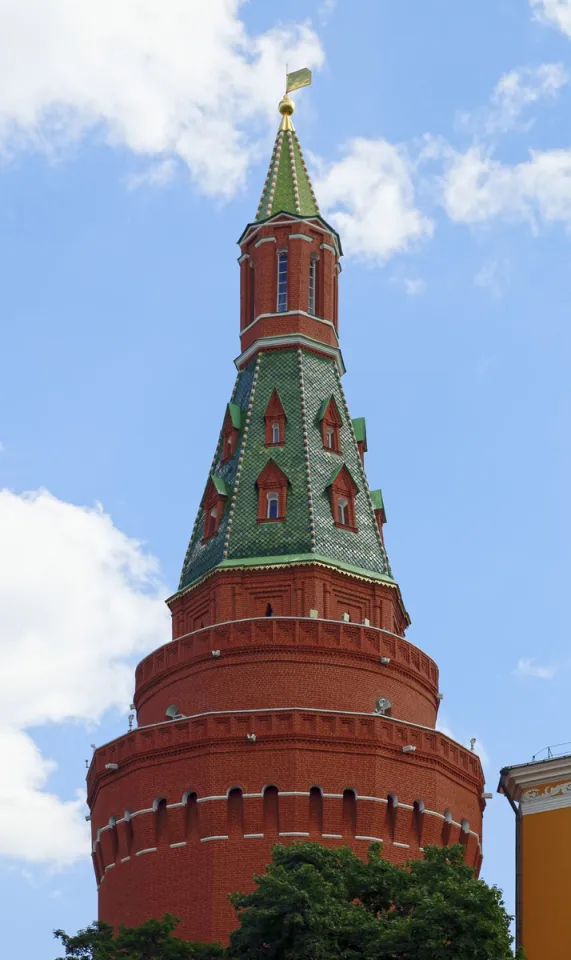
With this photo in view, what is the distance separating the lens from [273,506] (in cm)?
5150

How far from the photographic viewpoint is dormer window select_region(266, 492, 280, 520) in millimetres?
51312

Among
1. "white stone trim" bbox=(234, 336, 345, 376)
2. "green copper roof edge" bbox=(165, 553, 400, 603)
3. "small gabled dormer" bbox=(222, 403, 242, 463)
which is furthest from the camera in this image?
"white stone trim" bbox=(234, 336, 345, 376)

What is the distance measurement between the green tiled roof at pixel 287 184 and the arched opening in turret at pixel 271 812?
1839 cm

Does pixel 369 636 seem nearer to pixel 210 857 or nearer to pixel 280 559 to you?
pixel 280 559

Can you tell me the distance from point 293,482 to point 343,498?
1451 millimetres

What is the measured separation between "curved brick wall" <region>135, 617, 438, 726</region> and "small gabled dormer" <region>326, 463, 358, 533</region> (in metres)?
3.81

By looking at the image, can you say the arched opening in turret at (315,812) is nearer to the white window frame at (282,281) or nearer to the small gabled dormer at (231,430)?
the small gabled dormer at (231,430)

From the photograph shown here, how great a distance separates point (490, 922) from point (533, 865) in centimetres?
929

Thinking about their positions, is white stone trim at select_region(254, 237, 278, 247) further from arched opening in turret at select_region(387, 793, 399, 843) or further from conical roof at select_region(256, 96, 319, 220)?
arched opening in turret at select_region(387, 793, 399, 843)

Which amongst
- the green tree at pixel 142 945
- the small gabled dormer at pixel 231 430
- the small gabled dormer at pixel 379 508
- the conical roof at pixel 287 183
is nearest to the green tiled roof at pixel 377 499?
the small gabled dormer at pixel 379 508

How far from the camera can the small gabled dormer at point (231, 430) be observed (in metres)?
53.7

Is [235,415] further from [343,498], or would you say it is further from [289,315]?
[343,498]

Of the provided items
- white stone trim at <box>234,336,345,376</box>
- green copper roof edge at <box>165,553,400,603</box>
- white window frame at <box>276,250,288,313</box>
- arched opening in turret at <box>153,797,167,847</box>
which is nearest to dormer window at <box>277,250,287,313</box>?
white window frame at <box>276,250,288,313</box>

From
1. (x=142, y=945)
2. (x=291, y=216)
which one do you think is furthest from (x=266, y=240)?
(x=142, y=945)
